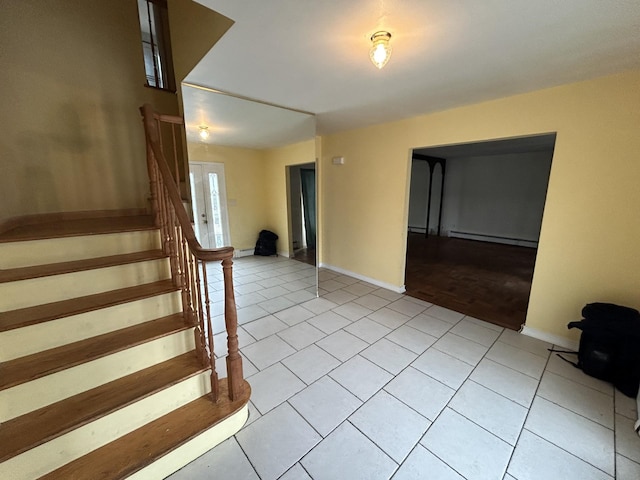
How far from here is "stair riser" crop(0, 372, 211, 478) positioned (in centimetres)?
112

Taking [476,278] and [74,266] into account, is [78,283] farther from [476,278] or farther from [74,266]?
[476,278]

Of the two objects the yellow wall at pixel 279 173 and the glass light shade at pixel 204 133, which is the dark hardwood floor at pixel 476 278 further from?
the glass light shade at pixel 204 133

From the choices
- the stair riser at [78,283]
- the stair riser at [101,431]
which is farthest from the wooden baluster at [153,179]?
the stair riser at [101,431]

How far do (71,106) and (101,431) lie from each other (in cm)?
287

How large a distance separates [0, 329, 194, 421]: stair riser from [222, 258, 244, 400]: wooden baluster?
411 millimetres

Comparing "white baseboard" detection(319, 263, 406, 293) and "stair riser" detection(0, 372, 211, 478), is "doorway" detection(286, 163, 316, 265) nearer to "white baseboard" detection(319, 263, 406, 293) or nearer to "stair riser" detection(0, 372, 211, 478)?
"white baseboard" detection(319, 263, 406, 293)

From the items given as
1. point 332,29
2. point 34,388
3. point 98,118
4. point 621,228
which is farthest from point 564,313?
point 98,118

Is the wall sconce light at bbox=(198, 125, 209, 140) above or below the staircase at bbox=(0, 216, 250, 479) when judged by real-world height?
above

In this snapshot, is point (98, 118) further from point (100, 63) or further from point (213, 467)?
point (213, 467)

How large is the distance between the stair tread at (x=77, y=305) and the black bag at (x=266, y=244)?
2257 mm

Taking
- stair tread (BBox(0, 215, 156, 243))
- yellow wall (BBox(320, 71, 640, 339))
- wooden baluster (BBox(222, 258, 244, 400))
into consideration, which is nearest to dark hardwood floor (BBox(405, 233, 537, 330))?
yellow wall (BBox(320, 71, 640, 339))

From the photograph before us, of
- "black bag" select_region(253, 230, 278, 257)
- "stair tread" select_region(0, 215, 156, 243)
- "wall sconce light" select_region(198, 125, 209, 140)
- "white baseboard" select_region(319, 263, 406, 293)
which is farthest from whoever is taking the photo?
"black bag" select_region(253, 230, 278, 257)

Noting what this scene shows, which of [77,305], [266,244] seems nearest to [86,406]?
[77,305]

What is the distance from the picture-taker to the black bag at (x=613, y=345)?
192 cm
